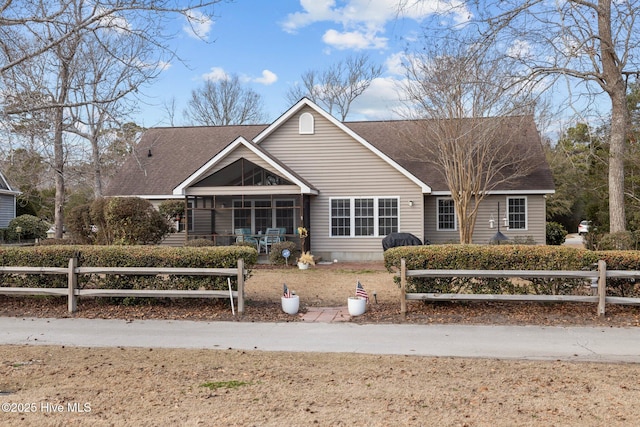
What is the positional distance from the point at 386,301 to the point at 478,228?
11920 mm

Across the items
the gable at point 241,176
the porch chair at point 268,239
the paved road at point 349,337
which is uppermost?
the gable at point 241,176

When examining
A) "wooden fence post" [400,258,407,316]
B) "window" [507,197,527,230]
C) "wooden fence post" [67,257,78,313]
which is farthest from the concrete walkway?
"window" [507,197,527,230]

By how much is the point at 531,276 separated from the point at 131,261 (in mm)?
7492

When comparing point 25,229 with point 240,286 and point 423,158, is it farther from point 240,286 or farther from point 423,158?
point 240,286

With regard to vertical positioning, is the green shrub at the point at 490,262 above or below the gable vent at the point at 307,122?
below

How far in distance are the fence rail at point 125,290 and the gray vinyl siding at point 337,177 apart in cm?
1081

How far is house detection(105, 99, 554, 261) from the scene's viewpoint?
745 inches

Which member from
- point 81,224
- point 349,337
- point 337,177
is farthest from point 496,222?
point 81,224

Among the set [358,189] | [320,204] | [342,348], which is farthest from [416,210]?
[342,348]

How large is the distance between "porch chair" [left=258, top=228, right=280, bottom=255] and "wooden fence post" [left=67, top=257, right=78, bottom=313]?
32.9ft

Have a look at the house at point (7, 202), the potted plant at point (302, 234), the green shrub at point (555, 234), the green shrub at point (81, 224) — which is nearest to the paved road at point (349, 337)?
the green shrub at point (81, 224)

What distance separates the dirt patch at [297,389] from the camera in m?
4.58

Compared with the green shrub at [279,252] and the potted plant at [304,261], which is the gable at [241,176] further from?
the potted plant at [304,261]

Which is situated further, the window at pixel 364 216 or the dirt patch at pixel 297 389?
the window at pixel 364 216
